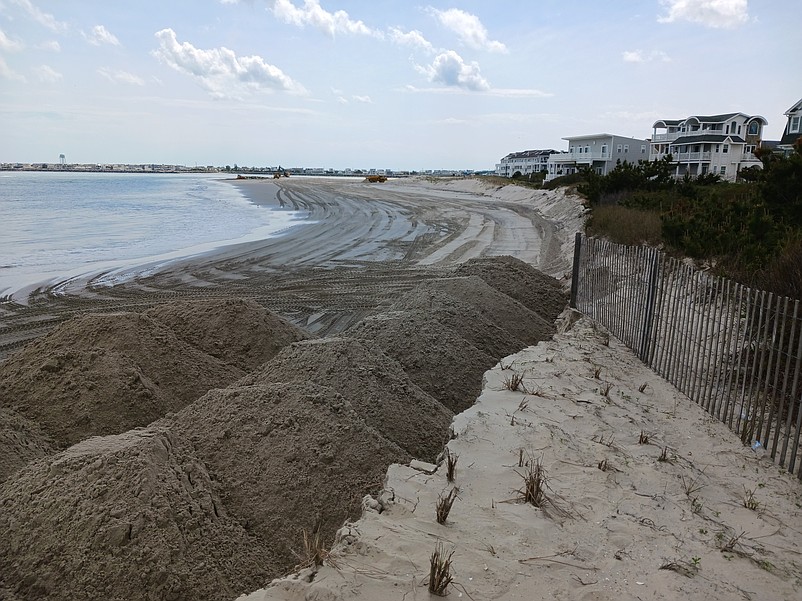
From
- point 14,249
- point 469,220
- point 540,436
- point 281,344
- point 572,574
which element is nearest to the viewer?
point 572,574

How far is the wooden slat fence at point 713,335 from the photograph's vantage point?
486 centimetres

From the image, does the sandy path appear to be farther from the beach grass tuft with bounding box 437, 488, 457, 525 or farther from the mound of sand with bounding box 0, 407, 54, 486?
the mound of sand with bounding box 0, 407, 54, 486

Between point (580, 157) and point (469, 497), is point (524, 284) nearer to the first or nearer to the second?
point (469, 497)

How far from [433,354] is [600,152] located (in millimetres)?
69239

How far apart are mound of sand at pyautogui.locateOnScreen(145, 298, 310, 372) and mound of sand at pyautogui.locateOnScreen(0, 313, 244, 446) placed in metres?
0.27

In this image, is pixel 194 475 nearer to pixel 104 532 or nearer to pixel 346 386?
pixel 104 532

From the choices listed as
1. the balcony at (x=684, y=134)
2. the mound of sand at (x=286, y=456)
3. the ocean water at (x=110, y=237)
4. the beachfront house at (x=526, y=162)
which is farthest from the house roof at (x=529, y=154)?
the mound of sand at (x=286, y=456)

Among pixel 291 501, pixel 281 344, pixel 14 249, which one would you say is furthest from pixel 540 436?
pixel 14 249

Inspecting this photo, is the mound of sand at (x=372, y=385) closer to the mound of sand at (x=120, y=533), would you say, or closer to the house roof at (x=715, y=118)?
the mound of sand at (x=120, y=533)

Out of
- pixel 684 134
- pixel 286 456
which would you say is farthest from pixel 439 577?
pixel 684 134

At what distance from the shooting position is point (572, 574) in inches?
126

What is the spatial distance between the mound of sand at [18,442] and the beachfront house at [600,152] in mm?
64784

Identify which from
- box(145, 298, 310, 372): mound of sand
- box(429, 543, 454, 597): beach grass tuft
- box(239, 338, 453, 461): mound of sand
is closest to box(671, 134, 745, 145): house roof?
box(145, 298, 310, 372): mound of sand

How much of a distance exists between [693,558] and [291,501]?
103 inches
